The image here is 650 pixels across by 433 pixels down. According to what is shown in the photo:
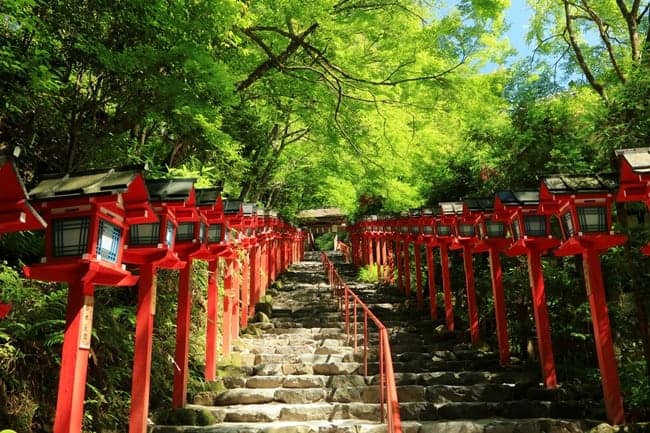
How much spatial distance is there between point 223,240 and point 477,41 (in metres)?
5.96

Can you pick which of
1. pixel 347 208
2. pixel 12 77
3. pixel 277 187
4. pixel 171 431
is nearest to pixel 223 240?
pixel 171 431

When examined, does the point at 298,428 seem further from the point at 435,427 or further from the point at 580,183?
the point at 580,183

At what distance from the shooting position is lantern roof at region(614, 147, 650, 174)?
5.18 m

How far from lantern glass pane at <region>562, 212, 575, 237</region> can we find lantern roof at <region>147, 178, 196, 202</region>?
5387 mm

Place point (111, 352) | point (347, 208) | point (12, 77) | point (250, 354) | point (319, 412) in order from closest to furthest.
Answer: point (12, 77), point (111, 352), point (319, 412), point (250, 354), point (347, 208)

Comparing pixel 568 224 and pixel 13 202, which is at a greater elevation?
pixel 568 224

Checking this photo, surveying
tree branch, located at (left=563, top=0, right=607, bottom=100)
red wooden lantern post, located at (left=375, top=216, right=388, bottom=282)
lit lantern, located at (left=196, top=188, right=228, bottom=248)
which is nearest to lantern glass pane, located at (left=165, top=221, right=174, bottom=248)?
lit lantern, located at (left=196, top=188, right=228, bottom=248)

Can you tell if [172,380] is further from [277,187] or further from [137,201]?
[277,187]

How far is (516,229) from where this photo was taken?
332 inches

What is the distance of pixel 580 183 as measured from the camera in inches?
270

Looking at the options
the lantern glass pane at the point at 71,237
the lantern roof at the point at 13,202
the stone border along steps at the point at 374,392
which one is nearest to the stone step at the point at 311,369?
the stone border along steps at the point at 374,392

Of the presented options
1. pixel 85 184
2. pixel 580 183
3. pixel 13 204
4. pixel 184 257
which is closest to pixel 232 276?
pixel 184 257

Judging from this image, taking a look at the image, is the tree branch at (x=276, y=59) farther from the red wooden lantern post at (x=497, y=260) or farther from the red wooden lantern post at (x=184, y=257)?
the red wooden lantern post at (x=497, y=260)

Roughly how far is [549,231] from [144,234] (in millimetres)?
6574
